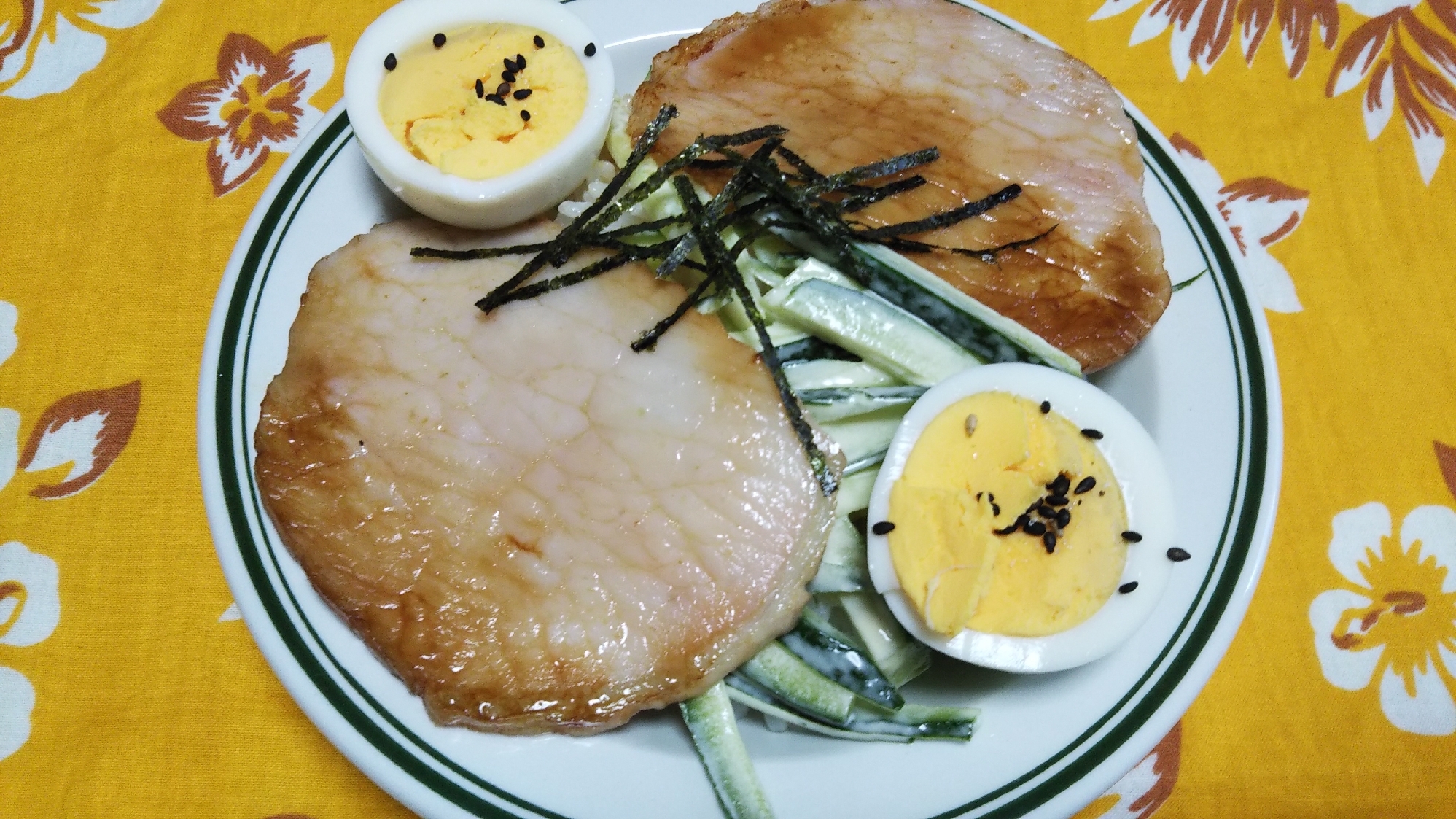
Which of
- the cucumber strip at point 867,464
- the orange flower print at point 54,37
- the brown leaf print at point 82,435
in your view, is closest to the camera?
the cucumber strip at point 867,464

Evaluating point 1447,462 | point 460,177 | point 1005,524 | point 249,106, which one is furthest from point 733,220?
point 1447,462

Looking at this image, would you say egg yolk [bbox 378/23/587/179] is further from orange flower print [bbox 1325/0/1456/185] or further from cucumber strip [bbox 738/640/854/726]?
orange flower print [bbox 1325/0/1456/185]

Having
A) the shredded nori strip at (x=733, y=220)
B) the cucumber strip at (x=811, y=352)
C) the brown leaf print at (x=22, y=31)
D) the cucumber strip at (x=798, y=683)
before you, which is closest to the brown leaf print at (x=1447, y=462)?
the shredded nori strip at (x=733, y=220)

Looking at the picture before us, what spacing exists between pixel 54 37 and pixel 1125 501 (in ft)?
10.7

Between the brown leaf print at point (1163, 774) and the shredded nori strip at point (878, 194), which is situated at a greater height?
the shredded nori strip at point (878, 194)

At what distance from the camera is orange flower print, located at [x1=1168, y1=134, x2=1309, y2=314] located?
2318 millimetres

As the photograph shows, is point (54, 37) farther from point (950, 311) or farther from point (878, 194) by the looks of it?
point (950, 311)

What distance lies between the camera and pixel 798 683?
5.28 ft

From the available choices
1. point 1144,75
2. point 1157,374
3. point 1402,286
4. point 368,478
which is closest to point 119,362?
point 368,478

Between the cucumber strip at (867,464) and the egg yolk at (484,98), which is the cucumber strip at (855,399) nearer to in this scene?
the cucumber strip at (867,464)

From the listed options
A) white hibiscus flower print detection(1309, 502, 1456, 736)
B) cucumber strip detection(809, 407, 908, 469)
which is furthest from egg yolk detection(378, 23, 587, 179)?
white hibiscus flower print detection(1309, 502, 1456, 736)

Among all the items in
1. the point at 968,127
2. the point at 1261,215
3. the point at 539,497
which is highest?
the point at 968,127

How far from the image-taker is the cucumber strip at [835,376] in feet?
5.85

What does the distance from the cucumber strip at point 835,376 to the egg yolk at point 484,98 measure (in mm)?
745
